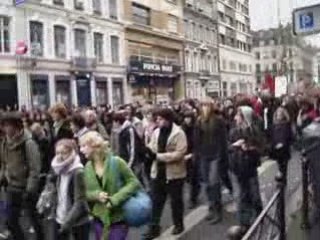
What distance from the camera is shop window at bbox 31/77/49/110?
33844 mm

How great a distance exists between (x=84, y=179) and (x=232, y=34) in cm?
7897

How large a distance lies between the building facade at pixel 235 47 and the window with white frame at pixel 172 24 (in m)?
16.0

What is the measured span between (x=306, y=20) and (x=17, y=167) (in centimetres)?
365

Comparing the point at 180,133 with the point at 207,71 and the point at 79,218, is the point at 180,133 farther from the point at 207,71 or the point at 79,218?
the point at 207,71

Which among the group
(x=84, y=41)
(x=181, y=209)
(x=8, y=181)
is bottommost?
(x=181, y=209)

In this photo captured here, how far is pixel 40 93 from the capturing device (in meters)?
34.7

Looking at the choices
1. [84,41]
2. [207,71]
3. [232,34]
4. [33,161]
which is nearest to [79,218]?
[33,161]

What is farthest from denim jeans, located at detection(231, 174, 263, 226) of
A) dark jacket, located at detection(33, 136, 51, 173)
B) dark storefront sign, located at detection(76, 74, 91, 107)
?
dark storefront sign, located at detection(76, 74, 91, 107)

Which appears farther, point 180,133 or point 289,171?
point 289,171

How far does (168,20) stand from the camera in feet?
187

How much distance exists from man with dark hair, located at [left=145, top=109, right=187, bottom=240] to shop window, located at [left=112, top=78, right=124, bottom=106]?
111 feet

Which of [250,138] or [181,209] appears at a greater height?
[250,138]

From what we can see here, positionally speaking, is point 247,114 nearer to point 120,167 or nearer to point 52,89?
point 120,167

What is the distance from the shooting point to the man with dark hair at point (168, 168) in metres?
9.05
